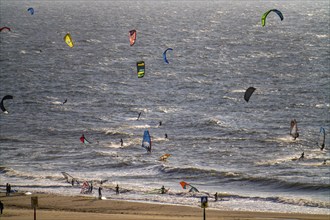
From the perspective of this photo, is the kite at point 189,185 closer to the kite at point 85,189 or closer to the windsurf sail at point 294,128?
the kite at point 85,189

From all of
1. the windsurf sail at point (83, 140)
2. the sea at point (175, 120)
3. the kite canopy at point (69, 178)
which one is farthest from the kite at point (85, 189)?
the windsurf sail at point (83, 140)

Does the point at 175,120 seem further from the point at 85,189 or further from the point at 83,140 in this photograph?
the point at 85,189

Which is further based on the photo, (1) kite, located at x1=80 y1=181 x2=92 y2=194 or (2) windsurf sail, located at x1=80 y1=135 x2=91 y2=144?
(2) windsurf sail, located at x1=80 y1=135 x2=91 y2=144

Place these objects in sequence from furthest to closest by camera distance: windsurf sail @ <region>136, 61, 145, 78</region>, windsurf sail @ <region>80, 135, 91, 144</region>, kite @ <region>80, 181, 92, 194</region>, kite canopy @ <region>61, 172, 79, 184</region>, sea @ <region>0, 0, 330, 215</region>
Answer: windsurf sail @ <region>80, 135, 91, 144</region> < windsurf sail @ <region>136, 61, 145, 78</region> < kite canopy @ <region>61, 172, 79, 184</region> < sea @ <region>0, 0, 330, 215</region> < kite @ <region>80, 181, 92, 194</region>

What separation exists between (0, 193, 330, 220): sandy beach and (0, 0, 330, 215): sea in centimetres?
143

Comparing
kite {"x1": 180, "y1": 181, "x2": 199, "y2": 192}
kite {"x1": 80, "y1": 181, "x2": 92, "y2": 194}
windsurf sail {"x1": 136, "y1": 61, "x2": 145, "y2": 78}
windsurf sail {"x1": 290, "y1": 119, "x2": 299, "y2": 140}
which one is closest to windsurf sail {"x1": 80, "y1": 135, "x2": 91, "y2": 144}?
windsurf sail {"x1": 136, "y1": 61, "x2": 145, "y2": 78}

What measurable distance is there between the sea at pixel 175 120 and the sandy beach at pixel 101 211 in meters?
1.43

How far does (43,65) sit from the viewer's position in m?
82.4

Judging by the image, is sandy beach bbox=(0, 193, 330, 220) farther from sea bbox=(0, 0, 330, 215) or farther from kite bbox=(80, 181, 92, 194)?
sea bbox=(0, 0, 330, 215)

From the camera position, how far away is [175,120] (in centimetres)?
5519

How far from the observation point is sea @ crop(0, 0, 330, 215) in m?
39.8

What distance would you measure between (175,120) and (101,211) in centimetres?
2201

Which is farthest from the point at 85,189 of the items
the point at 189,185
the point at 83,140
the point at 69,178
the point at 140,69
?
the point at 83,140

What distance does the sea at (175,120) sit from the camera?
3981 centimetres
